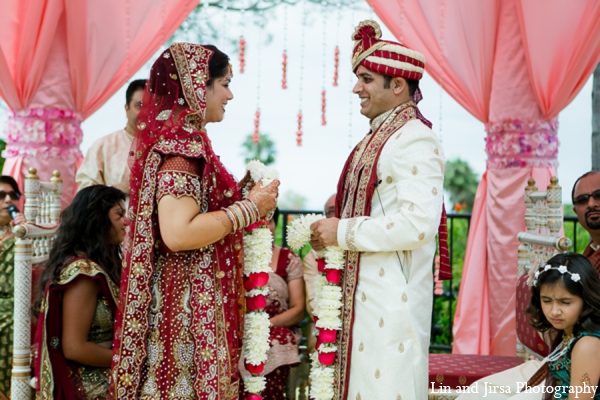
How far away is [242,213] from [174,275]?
0.29m

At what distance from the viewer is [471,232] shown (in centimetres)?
527

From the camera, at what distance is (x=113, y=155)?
4.39 metres

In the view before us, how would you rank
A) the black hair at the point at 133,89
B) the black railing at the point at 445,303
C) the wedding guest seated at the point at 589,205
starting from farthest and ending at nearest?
1. the black railing at the point at 445,303
2. the black hair at the point at 133,89
3. the wedding guest seated at the point at 589,205

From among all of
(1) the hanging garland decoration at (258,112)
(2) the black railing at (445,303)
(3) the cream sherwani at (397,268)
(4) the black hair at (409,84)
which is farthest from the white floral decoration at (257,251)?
(2) the black railing at (445,303)

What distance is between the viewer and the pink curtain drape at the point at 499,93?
197 inches

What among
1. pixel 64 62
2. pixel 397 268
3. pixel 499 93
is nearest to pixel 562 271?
pixel 397 268

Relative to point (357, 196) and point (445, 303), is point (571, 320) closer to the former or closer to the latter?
point (357, 196)

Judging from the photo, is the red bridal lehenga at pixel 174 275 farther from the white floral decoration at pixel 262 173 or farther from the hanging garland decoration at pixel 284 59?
the hanging garland decoration at pixel 284 59

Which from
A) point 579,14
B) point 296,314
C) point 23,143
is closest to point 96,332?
point 296,314

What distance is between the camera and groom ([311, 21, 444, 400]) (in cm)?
244

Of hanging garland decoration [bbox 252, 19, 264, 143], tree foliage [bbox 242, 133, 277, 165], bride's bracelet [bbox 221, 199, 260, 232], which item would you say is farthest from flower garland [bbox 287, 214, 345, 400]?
tree foliage [bbox 242, 133, 277, 165]

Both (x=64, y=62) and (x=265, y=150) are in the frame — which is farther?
(x=265, y=150)

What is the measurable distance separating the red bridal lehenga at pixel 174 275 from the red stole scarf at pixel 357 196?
373 mm

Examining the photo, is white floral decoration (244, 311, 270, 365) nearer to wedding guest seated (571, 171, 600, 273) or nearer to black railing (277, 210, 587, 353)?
wedding guest seated (571, 171, 600, 273)
